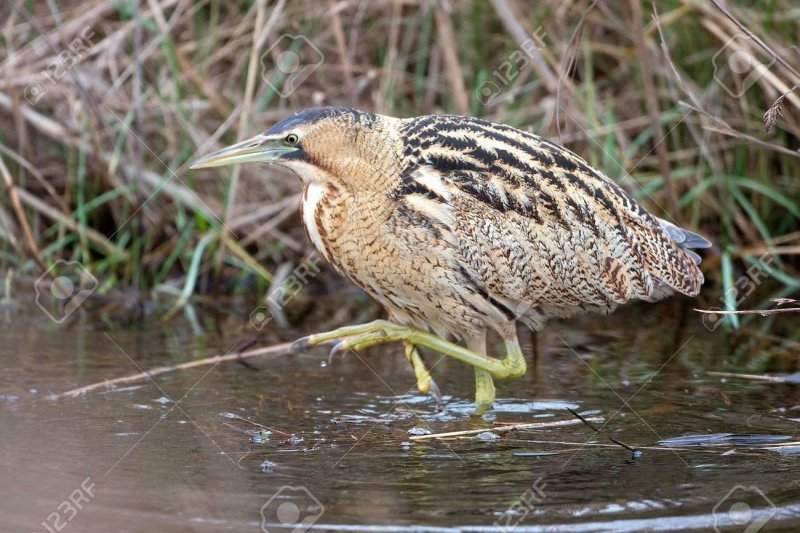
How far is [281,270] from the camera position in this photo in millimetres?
6766

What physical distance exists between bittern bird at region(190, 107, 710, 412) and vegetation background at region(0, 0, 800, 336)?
66.1 inches

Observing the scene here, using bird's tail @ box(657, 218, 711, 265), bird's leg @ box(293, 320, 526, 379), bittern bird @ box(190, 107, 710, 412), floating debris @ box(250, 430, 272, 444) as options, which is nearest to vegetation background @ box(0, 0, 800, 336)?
bird's tail @ box(657, 218, 711, 265)

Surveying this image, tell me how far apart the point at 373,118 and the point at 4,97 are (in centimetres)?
338

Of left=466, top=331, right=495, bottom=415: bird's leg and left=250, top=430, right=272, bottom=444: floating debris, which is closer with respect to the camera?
left=250, top=430, right=272, bottom=444: floating debris

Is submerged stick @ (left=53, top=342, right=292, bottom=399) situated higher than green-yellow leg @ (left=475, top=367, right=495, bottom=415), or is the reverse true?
submerged stick @ (left=53, top=342, right=292, bottom=399)

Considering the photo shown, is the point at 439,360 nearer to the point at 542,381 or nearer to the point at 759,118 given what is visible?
the point at 542,381

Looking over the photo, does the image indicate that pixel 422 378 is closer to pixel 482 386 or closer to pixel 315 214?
pixel 482 386

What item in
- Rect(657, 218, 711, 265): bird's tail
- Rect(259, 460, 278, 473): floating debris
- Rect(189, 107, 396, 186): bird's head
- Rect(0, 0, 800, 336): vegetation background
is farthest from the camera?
Rect(0, 0, 800, 336): vegetation background

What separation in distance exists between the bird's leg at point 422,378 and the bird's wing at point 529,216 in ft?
1.39

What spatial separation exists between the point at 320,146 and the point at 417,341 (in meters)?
0.91

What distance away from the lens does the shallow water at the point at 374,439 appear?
3.38 metres

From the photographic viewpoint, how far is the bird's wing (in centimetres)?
453

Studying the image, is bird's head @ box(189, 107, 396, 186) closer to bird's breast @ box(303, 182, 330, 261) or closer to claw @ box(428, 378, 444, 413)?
bird's breast @ box(303, 182, 330, 261)

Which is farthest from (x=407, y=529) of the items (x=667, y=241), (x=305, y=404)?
(x=667, y=241)
